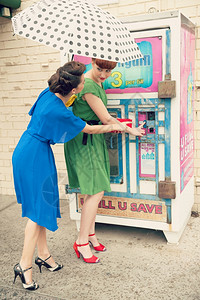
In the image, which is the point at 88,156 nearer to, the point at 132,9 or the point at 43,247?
the point at 43,247

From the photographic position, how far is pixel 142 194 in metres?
3.32

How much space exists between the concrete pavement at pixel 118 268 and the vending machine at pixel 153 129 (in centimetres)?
22

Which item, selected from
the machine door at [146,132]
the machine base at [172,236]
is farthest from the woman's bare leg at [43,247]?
the machine base at [172,236]

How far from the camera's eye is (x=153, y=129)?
10.5 ft

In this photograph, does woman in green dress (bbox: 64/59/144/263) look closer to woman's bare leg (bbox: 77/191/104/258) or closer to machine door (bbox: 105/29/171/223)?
woman's bare leg (bbox: 77/191/104/258)

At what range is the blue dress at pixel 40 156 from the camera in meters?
2.56

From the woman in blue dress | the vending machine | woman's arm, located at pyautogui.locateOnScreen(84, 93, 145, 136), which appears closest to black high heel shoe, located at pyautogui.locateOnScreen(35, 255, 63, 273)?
the woman in blue dress

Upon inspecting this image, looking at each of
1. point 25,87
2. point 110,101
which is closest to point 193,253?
point 110,101

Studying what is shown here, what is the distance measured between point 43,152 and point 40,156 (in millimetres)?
40

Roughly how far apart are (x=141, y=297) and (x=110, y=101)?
173 centimetres

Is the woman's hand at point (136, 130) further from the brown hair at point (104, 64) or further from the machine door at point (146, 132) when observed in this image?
the brown hair at point (104, 64)

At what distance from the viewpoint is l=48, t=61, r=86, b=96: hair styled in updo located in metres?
2.54

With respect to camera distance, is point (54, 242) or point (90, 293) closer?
point (90, 293)

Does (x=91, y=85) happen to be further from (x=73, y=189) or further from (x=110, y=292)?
(x=110, y=292)
